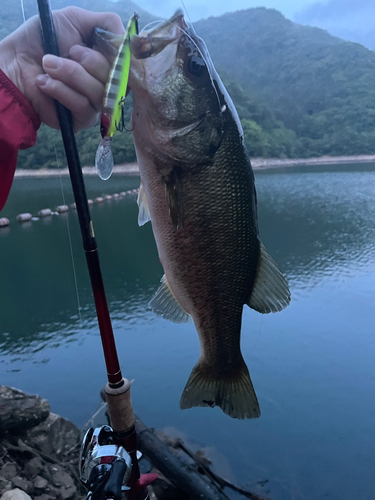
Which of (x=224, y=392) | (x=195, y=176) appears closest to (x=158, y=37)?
(x=195, y=176)

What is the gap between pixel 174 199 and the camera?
1293 mm

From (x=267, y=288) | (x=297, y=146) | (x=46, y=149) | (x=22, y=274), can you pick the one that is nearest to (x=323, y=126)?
(x=297, y=146)

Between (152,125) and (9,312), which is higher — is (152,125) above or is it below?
above

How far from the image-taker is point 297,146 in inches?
1831

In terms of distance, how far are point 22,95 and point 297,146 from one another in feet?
162

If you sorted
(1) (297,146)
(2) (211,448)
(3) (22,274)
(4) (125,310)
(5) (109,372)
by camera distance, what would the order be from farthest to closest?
(1) (297,146) < (3) (22,274) < (4) (125,310) < (2) (211,448) < (5) (109,372)

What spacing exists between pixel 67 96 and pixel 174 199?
0.48 m

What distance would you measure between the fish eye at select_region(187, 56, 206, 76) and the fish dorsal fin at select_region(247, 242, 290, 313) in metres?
0.68

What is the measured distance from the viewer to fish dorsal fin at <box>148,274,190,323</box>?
1.46 metres

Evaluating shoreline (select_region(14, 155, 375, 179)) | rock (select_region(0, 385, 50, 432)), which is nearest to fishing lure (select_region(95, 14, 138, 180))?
rock (select_region(0, 385, 50, 432))

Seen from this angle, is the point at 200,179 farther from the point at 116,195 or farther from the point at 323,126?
the point at 323,126

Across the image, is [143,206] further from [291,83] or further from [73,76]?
[291,83]

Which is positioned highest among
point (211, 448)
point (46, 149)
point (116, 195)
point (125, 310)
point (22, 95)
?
point (46, 149)

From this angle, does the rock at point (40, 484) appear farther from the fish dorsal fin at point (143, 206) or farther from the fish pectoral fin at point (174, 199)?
the fish pectoral fin at point (174, 199)
